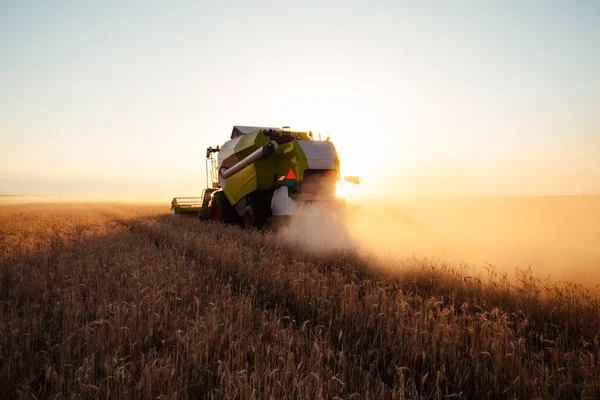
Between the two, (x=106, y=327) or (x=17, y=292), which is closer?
(x=106, y=327)

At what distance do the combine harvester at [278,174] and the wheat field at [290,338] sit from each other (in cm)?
491

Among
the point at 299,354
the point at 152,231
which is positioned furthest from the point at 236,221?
the point at 299,354

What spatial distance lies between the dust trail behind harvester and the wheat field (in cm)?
164

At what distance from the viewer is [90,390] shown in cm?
258

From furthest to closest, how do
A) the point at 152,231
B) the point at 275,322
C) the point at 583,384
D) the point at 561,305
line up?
1. the point at 152,231
2. the point at 561,305
3. the point at 275,322
4. the point at 583,384

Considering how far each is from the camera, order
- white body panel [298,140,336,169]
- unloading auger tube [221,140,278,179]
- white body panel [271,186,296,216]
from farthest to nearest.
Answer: unloading auger tube [221,140,278,179], white body panel [298,140,336,169], white body panel [271,186,296,216]

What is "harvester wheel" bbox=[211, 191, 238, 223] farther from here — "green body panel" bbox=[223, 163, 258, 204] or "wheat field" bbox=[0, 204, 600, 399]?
"wheat field" bbox=[0, 204, 600, 399]

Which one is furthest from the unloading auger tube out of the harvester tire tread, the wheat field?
the wheat field

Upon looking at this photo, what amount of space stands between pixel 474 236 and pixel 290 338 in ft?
28.1

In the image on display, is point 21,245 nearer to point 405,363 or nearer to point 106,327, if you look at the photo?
point 106,327

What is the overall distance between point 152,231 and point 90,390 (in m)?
10.4

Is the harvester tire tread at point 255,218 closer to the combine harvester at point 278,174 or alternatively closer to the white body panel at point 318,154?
the combine harvester at point 278,174

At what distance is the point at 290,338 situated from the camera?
11.0 ft

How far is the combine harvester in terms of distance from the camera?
11.1m
